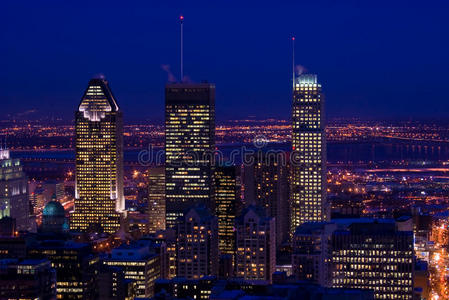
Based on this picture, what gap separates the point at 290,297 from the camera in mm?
55031

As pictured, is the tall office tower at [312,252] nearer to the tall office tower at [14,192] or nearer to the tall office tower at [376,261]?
the tall office tower at [376,261]

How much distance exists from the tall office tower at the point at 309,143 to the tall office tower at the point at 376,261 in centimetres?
4457

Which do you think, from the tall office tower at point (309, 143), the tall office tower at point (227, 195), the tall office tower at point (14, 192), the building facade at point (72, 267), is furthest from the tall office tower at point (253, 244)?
the tall office tower at point (14, 192)

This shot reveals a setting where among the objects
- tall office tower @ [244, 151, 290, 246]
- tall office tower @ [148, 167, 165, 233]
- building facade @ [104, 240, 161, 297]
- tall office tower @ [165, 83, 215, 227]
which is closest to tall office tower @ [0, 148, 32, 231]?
tall office tower @ [148, 167, 165, 233]

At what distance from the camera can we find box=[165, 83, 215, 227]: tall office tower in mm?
108625

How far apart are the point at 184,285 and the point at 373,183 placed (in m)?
90.7

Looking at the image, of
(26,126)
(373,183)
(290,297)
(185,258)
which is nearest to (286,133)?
(373,183)

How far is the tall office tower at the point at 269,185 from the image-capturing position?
110000 millimetres

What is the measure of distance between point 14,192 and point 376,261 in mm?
61261

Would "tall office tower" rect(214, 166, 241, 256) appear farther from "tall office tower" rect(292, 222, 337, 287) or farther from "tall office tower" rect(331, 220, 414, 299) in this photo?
"tall office tower" rect(331, 220, 414, 299)

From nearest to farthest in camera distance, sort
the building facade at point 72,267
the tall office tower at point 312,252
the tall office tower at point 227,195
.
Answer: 1. the building facade at point 72,267
2. the tall office tower at point 312,252
3. the tall office tower at point 227,195

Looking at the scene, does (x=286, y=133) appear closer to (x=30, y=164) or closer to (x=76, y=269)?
(x=30, y=164)

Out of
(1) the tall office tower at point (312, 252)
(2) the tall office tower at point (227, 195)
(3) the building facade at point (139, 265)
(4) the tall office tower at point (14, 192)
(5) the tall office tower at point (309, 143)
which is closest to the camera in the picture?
(1) the tall office tower at point (312, 252)

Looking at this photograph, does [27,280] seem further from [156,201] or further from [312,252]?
[156,201]
